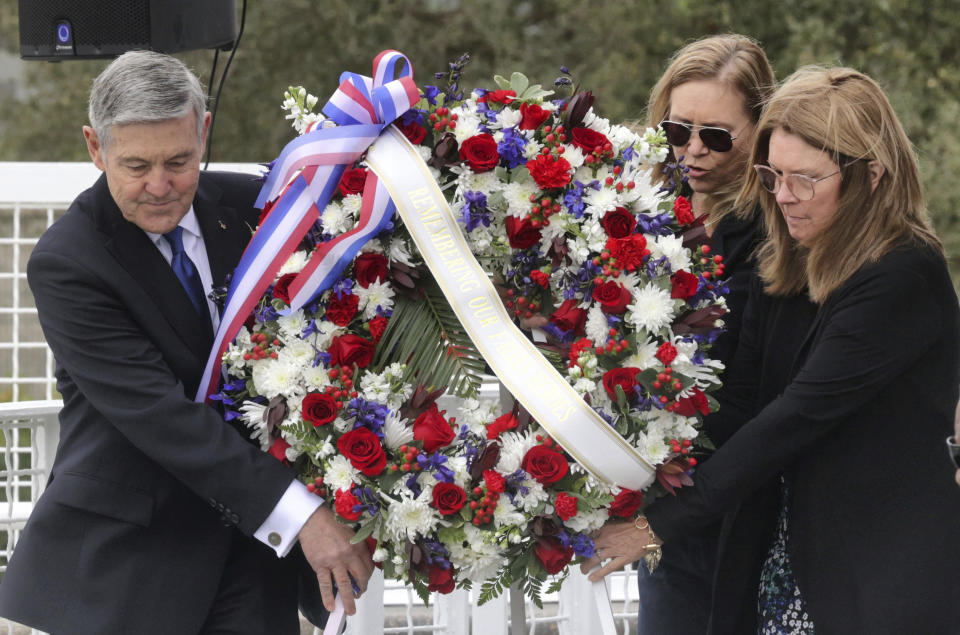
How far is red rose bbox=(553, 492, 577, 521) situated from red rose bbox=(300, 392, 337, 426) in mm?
447

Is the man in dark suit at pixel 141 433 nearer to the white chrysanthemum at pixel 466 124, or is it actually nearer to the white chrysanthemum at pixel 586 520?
the white chrysanthemum at pixel 586 520

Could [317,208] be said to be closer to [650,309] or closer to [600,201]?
[600,201]

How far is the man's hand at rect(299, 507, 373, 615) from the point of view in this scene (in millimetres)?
2395

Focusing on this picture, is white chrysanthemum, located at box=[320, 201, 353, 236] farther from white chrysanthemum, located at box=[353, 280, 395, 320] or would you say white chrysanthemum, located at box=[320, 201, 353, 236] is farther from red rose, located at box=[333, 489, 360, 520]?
red rose, located at box=[333, 489, 360, 520]

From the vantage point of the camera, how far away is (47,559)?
246 centimetres

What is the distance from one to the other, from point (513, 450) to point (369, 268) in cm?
45

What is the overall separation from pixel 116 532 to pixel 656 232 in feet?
3.99

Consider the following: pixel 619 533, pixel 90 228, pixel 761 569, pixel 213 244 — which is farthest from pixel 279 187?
pixel 761 569

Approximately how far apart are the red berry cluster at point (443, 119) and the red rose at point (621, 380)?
1.91ft

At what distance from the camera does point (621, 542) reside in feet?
8.00

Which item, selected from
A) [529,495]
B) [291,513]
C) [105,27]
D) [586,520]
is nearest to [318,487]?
[291,513]

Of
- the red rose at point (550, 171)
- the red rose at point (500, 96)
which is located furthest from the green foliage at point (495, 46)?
the red rose at point (550, 171)

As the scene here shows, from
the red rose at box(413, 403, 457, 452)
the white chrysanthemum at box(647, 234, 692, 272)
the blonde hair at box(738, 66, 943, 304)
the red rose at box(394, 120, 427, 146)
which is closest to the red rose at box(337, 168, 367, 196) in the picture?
the red rose at box(394, 120, 427, 146)

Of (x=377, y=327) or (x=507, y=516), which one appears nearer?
(x=507, y=516)
